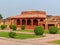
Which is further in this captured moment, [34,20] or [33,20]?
[34,20]

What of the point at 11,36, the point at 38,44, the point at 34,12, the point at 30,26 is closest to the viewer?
the point at 38,44

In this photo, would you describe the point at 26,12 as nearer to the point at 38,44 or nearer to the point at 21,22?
the point at 21,22

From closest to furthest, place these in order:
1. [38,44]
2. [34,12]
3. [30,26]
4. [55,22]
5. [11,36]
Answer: [38,44] → [11,36] → [55,22] → [30,26] → [34,12]

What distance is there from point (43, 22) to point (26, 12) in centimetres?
1005

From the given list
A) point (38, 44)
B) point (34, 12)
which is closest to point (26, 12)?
point (34, 12)

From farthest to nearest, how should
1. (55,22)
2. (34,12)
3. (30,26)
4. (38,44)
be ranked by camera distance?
(34,12) < (30,26) < (55,22) < (38,44)

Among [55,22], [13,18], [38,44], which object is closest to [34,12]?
[13,18]

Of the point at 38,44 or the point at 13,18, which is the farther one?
the point at 13,18

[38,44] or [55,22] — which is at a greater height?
[38,44]

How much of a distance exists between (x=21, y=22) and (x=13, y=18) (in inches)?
96.4

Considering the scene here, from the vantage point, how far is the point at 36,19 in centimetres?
5700

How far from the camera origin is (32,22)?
5762 centimetres

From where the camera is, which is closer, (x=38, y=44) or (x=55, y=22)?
(x=38, y=44)

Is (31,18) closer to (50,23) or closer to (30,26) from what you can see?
(30,26)
